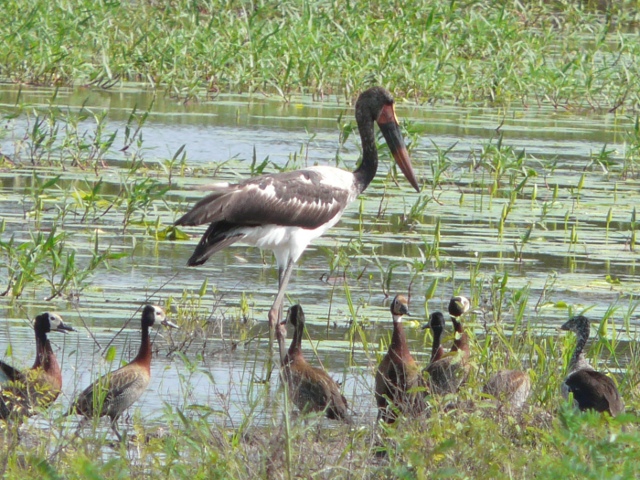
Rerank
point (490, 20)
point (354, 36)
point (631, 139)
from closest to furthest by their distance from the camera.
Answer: point (631, 139), point (354, 36), point (490, 20)

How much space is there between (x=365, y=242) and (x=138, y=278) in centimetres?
172

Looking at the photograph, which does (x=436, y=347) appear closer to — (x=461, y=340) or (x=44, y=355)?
(x=461, y=340)

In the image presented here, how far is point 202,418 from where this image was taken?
16.1 ft

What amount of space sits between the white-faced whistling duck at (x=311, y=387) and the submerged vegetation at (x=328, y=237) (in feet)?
0.26

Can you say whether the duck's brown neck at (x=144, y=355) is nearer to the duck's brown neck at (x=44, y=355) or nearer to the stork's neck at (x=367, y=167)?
the duck's brown neck at (x=44, y=355)

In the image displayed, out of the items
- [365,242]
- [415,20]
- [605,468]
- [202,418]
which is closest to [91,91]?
[415,20]

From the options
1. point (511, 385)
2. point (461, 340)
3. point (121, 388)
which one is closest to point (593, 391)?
point (511, 385)

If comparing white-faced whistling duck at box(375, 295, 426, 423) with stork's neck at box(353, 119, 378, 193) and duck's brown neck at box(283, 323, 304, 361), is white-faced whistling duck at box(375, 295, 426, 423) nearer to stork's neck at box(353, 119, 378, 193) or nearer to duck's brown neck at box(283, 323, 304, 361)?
duck's brown neck at box(283, 323, 304, 361)

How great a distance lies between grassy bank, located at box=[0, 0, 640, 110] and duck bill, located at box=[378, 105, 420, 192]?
5402 millimetres

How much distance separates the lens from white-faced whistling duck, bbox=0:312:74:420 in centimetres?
551

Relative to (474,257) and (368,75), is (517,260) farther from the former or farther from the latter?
(368,75)

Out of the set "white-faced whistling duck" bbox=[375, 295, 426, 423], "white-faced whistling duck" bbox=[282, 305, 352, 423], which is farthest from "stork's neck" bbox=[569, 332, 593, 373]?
"white-faced whistling duck" bbox=[282, 305, 352, 423]

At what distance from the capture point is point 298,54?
48.7 ft

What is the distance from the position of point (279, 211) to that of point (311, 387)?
1723 mm
